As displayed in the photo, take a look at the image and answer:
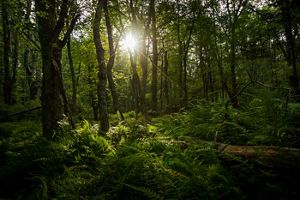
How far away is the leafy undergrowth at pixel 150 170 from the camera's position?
11.7 feet

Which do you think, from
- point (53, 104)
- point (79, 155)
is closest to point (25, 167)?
point (79, 155)

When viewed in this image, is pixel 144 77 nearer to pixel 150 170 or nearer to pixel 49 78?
pixel 49 78

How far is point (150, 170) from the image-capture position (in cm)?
418

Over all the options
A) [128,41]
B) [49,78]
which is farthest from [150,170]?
[128,41]

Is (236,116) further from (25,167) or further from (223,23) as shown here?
(223,23)

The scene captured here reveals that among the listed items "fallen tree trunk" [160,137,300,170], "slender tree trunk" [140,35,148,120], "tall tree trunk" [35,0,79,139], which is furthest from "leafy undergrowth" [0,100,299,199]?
"slender tree trunk" [140,35,148,120]

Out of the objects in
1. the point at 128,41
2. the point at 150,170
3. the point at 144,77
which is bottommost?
the point at 150,170

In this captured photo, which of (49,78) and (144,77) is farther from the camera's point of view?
(144,77)

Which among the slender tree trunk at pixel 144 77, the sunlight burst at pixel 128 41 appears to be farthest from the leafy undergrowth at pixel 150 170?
the sunlight burst at pixel 128 41

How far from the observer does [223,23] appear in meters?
18.9

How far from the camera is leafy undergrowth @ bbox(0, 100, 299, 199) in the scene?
11.7 ft

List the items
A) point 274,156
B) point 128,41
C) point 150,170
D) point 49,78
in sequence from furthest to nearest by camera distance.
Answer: point 128,41 < point 49,78 < point 150,170 < point 274,156

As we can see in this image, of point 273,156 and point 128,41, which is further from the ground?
point 128,41

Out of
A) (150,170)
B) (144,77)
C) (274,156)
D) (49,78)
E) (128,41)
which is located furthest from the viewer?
(128,41)
